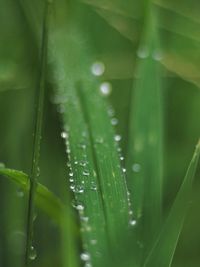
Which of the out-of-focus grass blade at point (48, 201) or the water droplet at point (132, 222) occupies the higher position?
the out-of-focus grass blade at point (48, 201)

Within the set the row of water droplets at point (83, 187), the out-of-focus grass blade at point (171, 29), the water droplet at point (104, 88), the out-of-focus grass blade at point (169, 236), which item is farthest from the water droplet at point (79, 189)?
the out-of-focus grass blade at point (171, 29)

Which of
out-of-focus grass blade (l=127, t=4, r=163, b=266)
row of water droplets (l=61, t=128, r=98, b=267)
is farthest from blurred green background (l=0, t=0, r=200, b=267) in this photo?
row of water droplets (l=61, t=128, r=98, b=267)

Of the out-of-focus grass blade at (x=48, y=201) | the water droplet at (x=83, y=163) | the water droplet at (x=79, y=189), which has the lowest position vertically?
the water droplet at (x=79, y=189)

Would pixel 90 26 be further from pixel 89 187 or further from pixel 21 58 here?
pixel 89 187

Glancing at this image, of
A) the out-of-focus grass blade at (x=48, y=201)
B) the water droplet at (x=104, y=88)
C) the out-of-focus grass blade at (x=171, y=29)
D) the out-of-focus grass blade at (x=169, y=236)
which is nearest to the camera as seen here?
the out-of-focus grass blade at (x=169, y=236)

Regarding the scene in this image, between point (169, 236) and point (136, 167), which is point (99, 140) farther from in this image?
point (169, 236)

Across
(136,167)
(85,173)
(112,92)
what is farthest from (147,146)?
(112,92)

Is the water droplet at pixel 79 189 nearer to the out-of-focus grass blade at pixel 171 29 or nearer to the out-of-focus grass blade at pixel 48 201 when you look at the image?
the out-of-focus grass blade at pixel 48 201
